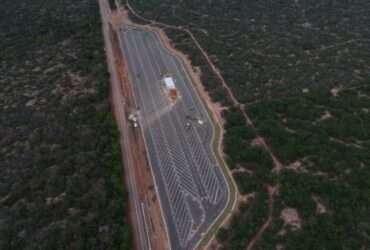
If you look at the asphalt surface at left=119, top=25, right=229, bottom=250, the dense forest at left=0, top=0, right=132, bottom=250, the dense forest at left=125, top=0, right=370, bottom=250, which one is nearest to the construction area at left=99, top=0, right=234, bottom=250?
the asphalt surface at left=119, top=25, right=229, bottom=250

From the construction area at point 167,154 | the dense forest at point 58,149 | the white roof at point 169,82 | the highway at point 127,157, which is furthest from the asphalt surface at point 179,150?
the dense forest at point 58,149

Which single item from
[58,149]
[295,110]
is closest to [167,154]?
[58,149]

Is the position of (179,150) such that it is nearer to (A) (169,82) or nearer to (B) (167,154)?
(B) (167,154)

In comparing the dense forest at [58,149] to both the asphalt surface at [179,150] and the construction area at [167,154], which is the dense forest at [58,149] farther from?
the asphalt surface at [179,150]

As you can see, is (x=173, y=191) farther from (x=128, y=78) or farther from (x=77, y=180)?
(x=128, y=78)

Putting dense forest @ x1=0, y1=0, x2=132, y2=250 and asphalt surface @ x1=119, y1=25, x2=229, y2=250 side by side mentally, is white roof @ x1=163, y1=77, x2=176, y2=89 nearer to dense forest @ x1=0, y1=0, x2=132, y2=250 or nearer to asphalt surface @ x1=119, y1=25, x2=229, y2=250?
asphalt surface @ x1=119, y1=25, x2=229, y2=250

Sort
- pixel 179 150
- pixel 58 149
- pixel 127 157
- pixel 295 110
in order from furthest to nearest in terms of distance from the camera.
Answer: pixel 295 110
pixel 179 150
pixel 127 157
pixel 58 149

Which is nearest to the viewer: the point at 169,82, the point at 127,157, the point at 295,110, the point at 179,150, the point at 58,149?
the point at 58,149
